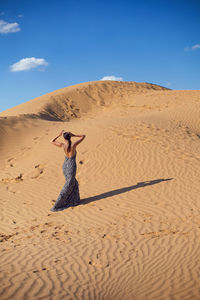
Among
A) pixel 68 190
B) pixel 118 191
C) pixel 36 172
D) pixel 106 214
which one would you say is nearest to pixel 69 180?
pixel 68 190

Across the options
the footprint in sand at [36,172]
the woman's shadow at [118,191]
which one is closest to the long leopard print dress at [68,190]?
the woman's shadow at [118,191]

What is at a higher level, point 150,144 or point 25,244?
point 150,144

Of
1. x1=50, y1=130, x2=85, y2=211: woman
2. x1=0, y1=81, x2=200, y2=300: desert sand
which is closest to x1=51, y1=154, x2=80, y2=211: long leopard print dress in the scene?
x1=50, y1=130, x2=85, y2=211: woman

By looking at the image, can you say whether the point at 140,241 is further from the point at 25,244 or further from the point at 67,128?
the point at 67,128

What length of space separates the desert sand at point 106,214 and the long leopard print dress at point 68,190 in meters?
0.25

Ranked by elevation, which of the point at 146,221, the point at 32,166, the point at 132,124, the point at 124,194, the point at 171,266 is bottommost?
the point at 171,266

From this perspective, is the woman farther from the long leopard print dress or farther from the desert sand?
the desert sand

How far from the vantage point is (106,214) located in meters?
7.41

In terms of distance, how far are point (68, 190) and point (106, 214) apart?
125 cm

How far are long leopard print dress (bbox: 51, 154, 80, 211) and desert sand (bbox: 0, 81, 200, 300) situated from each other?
→ 0.84 feet

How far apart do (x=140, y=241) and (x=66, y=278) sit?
1860 mm

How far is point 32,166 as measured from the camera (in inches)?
462

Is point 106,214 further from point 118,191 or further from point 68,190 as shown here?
point 118,191

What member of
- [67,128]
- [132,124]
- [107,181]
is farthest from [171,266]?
[67,128]
